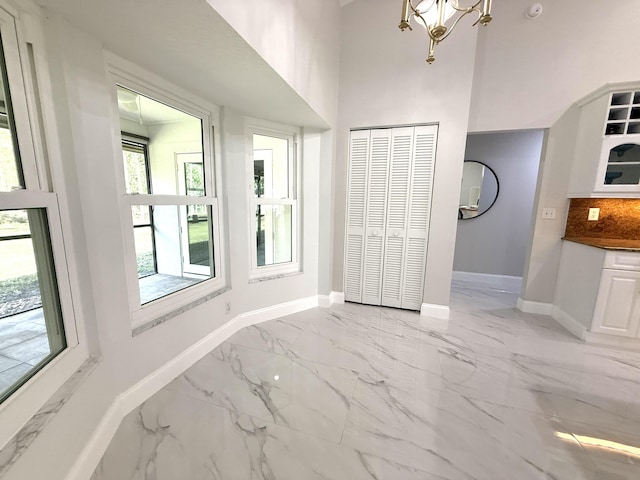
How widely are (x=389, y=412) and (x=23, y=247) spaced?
198 centimetres

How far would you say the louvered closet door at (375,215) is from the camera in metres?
2.77

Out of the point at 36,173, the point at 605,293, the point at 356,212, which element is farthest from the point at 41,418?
the point at 605,293

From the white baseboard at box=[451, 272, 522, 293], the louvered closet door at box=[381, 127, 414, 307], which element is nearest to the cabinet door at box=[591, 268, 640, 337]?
the white baseboard at box=[451, 272, 522, 293]

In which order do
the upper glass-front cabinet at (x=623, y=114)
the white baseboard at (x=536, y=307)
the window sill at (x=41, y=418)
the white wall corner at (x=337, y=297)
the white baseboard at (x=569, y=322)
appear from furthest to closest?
the white wall corner at (x=337, y=297) < the white baseboard at (x=536, y=307) < the white baseboard at (x=569, y=322) < the upper glass-front cabinet at (x=623, y=114) < the window sill at (x=41, y=418)

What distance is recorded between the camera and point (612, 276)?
2207 millimetres

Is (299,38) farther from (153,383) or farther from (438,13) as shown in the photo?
(153,383)

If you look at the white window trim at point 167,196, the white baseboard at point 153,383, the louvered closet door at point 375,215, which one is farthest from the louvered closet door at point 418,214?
the white window trim at point 167,196

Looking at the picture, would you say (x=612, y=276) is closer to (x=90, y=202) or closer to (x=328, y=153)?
(x=328, y=153)

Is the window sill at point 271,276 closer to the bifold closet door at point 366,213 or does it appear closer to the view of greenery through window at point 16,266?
the bifold closet door at point 366,213

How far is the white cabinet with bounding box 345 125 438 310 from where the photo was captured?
2.68 meters

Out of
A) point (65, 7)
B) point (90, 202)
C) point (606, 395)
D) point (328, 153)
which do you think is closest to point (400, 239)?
point (328, 153)

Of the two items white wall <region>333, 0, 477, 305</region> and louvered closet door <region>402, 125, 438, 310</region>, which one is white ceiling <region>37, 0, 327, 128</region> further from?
louvered closet door <region>402, 125, 438, 310</region>

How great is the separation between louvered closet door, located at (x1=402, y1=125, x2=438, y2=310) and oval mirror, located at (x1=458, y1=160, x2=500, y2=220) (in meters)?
1.58

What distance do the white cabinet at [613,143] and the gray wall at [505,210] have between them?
1.26 metres
